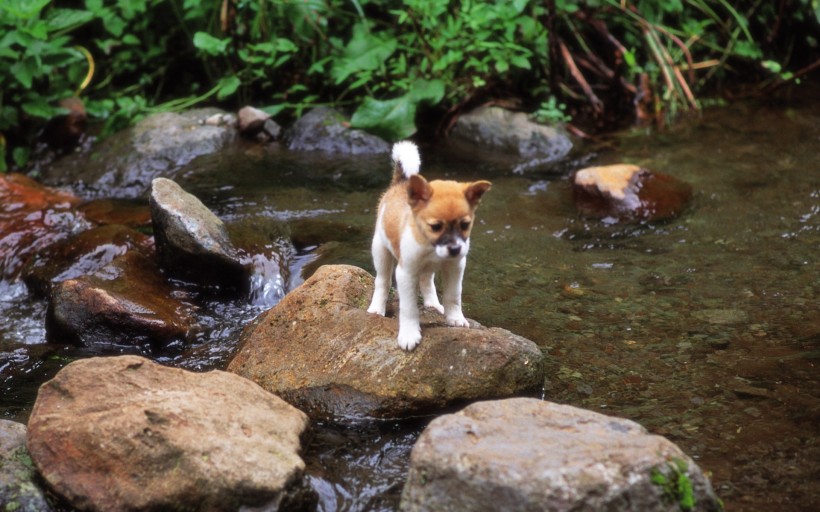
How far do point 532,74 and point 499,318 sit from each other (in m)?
5.06

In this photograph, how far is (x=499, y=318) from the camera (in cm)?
577

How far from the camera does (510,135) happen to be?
9.34m

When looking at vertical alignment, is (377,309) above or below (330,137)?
above

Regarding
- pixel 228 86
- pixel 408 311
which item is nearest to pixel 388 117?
pixel 228 86

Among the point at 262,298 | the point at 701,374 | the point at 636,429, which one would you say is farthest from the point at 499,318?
the point at 636,429

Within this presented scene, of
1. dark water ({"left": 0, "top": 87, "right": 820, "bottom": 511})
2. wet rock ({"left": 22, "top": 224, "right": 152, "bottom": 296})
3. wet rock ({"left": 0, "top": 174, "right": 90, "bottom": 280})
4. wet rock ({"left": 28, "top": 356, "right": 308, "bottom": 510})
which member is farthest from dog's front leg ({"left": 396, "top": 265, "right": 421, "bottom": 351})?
wet rock ({"left": 0, "top": 174, "right": 90, "bottom": 280})

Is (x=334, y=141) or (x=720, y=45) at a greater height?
(x=720, y=45)

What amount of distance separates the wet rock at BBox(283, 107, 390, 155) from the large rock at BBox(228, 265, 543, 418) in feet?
15.0

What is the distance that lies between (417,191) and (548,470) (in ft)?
5.33

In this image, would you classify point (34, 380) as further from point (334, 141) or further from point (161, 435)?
point (334, 141)

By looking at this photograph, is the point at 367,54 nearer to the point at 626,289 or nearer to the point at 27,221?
the point at 27,221

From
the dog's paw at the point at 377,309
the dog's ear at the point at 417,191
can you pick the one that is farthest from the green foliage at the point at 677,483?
the dog's paw at the point at 377,309

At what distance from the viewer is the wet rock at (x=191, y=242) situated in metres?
6.04

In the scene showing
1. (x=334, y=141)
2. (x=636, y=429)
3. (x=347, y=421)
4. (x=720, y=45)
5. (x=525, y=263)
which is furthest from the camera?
(x=720, y=45)
